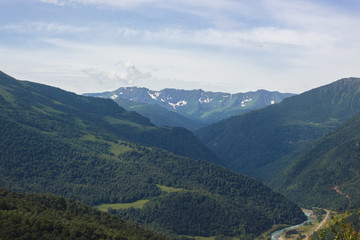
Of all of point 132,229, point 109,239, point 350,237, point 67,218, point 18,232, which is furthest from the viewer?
point 132,229

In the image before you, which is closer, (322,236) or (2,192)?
(322,236)

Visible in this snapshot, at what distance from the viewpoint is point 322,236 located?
64.2 metres

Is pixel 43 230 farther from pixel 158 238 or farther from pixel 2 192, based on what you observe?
pixel 158 238

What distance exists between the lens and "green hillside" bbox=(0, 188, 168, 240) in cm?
13812

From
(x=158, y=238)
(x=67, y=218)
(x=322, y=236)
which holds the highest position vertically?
(x=322, y=236)

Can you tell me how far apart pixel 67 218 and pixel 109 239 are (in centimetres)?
2662

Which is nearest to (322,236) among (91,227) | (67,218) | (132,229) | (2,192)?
(91,227)

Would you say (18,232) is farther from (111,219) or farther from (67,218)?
(111,219)

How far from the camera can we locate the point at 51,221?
5827 inches

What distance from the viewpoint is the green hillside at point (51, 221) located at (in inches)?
5438

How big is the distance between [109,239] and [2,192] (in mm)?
58910

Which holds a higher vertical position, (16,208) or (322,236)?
(322,236)

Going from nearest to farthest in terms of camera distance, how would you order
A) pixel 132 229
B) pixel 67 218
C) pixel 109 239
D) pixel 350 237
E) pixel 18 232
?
pixel 350 237, pixel 18 232, pixel 109 239, pixel 67 218, pixel 132 229

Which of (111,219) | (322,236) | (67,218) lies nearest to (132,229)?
(111,219)
